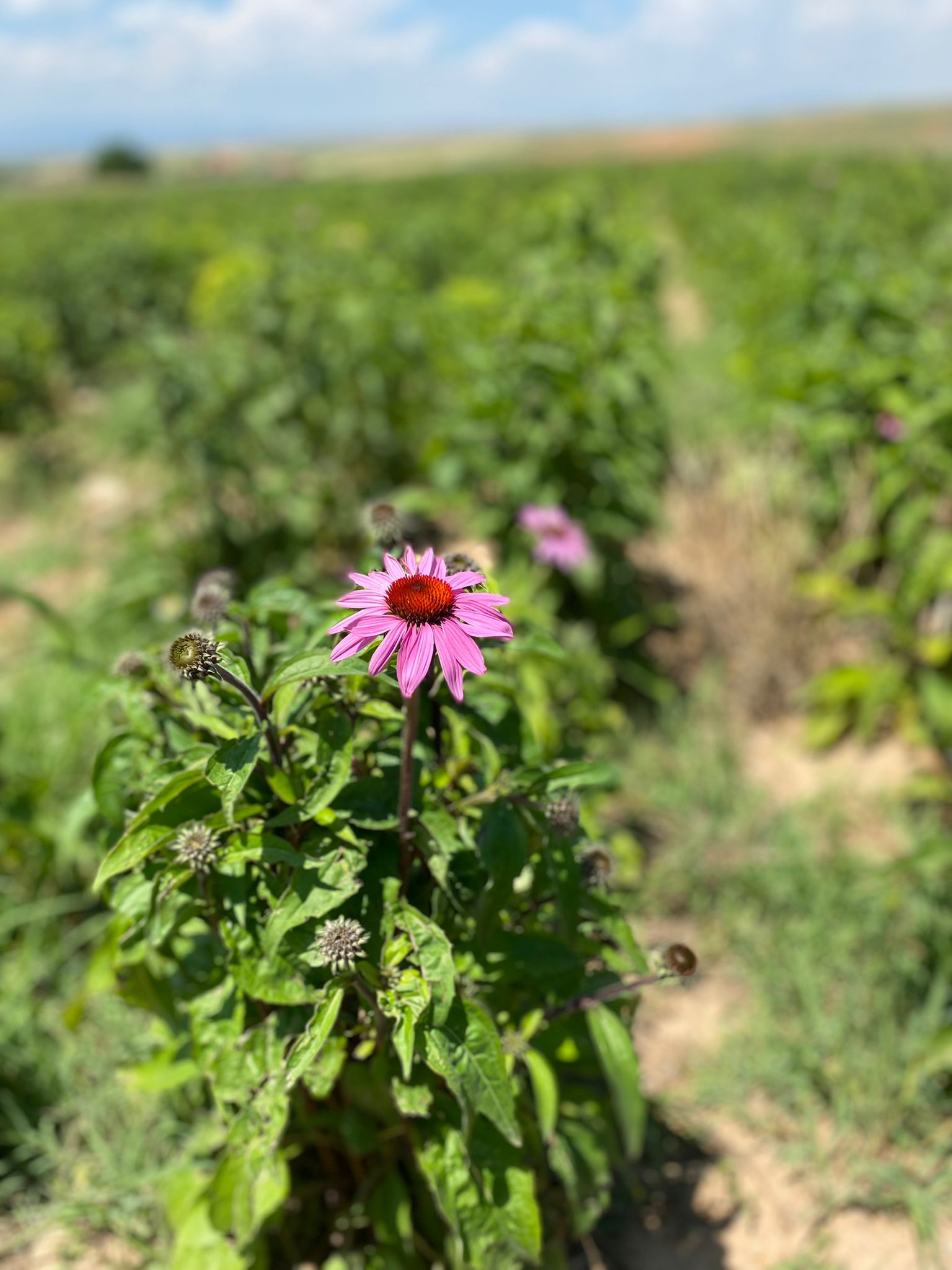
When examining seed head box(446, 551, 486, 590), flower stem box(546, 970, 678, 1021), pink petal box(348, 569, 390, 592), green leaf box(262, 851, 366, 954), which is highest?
pink petal box(348, 569, 390, 592)

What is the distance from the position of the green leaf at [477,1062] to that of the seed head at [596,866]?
278mm

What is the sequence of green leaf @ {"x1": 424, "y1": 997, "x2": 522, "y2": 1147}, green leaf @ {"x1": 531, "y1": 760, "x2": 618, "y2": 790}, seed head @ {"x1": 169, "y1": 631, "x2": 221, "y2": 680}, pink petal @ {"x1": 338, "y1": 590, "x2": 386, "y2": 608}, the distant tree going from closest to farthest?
seed head @ {"x1": 169, "y1": 631, "x2": 221, "y2": 680} → pink petal @ {"x1": 338, "y1": 590, "x2": 386, "y2": 608} → green leaf @ {"x1": 424, "y1": 997, "x2": 522, "y2": 1147} → green leaf @ {"x1": 531, "y1": 760, "x2": 618, "y2": 790} → the distant tree

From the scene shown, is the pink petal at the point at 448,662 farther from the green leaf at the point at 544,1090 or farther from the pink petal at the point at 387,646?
the green leaf at the point at 544,1090

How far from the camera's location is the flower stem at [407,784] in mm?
1176

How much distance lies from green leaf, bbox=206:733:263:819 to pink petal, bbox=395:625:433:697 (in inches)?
8.8

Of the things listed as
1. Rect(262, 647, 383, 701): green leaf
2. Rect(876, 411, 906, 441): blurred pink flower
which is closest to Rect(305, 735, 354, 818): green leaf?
Rect(262, 647, 383, 701): green leaf

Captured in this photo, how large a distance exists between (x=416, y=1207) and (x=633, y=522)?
254cm

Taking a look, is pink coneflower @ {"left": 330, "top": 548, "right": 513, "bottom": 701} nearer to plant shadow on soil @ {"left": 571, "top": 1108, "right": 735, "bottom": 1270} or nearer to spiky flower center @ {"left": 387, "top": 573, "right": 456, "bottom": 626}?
spiky flower center @ {"left": 387, "top": 573, "right": 456, "bottom": 626}

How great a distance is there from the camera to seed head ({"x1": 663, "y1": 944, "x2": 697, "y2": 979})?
136 centimetres

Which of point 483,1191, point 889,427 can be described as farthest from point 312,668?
point 889,427

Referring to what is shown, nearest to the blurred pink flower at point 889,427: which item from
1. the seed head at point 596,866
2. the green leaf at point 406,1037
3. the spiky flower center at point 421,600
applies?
the seed head at point 596,866

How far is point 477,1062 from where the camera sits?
4.04 ft

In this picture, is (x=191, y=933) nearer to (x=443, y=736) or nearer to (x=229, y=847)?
(x=229, y=847)

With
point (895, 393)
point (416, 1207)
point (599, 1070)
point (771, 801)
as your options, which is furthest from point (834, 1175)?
point (895, 393)
